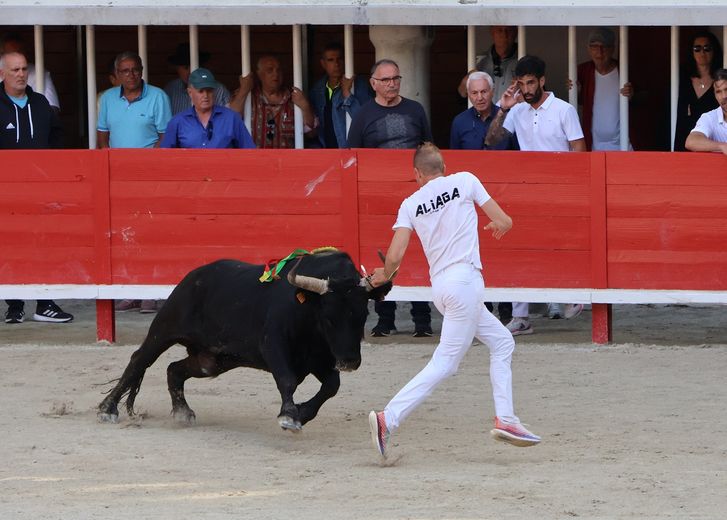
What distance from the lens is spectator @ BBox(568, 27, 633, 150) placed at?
1143 cm

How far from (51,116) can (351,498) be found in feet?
18.2

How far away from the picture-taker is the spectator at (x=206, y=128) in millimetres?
11047

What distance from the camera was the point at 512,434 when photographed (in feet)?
24.2

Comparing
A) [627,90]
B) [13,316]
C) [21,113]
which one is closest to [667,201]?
[627,90]

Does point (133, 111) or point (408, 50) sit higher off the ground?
point (408, 50)

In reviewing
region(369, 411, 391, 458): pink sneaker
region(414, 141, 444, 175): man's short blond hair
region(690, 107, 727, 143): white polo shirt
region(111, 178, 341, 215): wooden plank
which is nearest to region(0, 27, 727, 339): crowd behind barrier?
region(690, 107, 727, 143): white polo shirt

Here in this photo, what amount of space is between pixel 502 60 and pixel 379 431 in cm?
480

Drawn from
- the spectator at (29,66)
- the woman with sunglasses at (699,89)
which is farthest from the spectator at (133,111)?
the woman with sunglasses at (699,89)

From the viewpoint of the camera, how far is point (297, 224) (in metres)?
10.9

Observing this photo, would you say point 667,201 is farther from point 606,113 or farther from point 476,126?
point 476,126

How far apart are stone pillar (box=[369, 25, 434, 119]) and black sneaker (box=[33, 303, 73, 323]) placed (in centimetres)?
290

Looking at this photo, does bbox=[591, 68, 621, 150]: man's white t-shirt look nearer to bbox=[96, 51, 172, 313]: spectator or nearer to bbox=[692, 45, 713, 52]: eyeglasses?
bbox=[692, 45, 713, 52]: eyeglasses

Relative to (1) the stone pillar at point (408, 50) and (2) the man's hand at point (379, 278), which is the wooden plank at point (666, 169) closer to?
(1) the stone pillar at point (408, 50)

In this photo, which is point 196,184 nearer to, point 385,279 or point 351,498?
point 385,279
